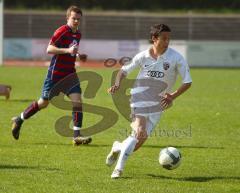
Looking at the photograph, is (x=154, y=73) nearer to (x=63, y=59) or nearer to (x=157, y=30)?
(x=157, y=30)

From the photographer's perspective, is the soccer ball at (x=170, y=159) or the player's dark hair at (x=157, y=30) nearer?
the player's dark hair at (x=157, y=30)

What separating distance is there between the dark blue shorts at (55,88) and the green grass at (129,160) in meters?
0.78

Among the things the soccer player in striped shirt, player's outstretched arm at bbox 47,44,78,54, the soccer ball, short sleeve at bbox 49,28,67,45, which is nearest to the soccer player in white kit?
the soccer ball

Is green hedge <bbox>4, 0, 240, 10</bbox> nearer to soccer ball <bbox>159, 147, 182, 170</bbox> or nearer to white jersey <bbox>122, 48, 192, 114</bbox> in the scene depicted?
white jersey <bbox>122, 48, 192, 114</bbox>

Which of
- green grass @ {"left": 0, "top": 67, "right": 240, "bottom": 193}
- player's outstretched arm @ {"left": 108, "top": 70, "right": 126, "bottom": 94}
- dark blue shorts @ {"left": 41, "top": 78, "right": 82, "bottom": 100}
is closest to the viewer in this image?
green grass @ {"left": 0, "top": 67, "right": 240, "bottom": 193}

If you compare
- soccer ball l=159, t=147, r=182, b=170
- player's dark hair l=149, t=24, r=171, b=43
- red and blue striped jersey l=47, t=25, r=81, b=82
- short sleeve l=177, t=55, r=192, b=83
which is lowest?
soccer ball l=159, t=147, r=182, b=170

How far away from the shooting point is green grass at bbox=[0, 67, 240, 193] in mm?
7715

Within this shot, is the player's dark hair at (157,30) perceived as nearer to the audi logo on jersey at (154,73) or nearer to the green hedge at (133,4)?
the audi logo on jersey at (154,73)

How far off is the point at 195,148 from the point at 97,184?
3.25m

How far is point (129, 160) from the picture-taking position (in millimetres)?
9438

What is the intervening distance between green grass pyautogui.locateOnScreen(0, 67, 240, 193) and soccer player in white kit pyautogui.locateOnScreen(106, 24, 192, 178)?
42 cm

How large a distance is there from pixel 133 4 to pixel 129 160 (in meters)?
45.5

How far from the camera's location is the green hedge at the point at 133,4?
5216 cm

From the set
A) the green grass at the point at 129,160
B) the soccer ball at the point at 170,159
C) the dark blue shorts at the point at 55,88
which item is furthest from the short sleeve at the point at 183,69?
the dark blue shorts at the point at 55,88
